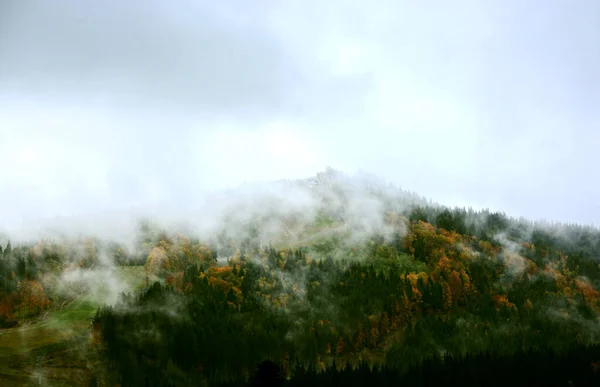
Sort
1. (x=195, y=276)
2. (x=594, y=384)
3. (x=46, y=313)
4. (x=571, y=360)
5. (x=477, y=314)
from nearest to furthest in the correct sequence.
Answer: (x=594, y=384)
(x=571, y=360)
(x=46, y=313)
(x=195, y=276)
(x=477, y=314)

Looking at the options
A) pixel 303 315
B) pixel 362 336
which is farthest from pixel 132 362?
pixel 362 336

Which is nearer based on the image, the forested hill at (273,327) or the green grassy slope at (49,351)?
the green grassy slope at (49,351)

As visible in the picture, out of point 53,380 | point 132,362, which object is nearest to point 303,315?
point 132,362

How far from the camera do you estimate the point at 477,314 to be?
193 meters

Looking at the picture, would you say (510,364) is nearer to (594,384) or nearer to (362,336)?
(594,384)

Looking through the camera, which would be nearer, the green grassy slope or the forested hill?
the green grassy slope

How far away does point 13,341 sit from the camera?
5595 inches

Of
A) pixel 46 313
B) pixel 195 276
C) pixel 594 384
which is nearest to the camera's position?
pixel 594 384

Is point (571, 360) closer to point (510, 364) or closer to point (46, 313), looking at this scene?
point (510, 364)

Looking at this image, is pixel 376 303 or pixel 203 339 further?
pixel 376 303

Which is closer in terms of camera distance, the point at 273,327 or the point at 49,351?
the point at 49,351

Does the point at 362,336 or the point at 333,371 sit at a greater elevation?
the point at 333,371

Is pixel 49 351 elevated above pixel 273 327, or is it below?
above

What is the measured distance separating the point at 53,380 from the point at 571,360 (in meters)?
150
